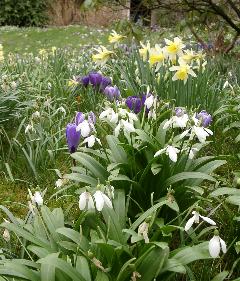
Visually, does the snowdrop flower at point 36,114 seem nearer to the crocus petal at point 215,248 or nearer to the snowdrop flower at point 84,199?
the snowdrop flower at point 84,199

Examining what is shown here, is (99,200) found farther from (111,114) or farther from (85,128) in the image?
(111,114)

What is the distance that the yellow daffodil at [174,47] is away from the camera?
3.00 meters

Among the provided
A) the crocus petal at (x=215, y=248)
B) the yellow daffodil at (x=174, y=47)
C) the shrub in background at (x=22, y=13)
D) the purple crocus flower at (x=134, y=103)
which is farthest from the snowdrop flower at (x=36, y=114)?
the shrub in background at (x=22, y=13)

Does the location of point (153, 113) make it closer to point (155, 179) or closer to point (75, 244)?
point (155, 179)

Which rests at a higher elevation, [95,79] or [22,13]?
[95,79]

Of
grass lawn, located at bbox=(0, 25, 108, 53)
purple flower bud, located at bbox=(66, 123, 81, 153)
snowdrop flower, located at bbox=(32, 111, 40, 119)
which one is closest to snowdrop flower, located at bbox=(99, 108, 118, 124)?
purple flower bud, located at bbox=(66, 123, 81, 153)

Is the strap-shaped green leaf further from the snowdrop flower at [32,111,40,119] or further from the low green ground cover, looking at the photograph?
the snowdrop flower at [32,111,40,119]

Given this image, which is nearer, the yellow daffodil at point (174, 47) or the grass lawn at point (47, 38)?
the yellow daffodil at point (174, 47)

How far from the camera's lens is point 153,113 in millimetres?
2664

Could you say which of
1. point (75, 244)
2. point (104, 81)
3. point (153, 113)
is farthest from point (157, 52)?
point (75, 244)

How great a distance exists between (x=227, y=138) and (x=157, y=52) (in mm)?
969

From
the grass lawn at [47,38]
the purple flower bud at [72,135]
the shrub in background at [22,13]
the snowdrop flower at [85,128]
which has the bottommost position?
the shrub in background at [22,13]

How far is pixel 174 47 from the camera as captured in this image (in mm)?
3006

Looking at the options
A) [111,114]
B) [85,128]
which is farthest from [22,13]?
[85,128]
